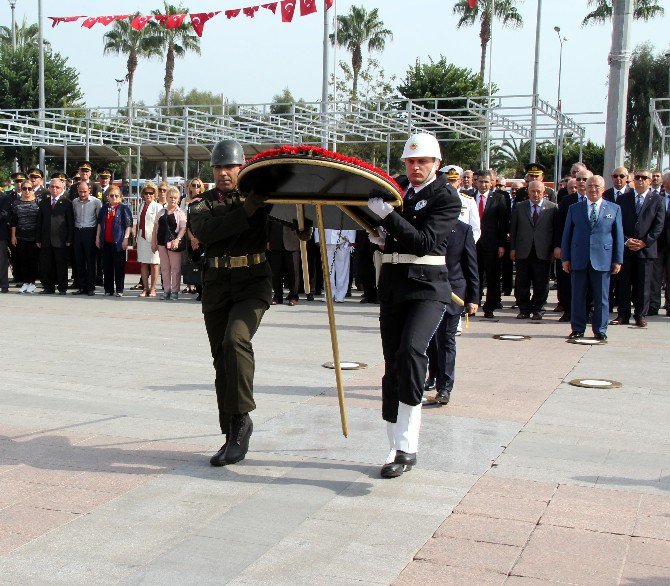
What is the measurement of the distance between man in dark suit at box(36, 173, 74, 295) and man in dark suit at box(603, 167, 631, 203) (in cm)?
915

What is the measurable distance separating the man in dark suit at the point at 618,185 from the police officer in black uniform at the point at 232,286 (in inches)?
321

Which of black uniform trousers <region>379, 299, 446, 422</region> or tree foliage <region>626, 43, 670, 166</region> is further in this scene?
tree foliage <region>626, 43, 670, 166</region>

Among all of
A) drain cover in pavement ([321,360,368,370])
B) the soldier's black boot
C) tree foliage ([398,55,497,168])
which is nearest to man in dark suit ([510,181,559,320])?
drain cover in pavement ([321,360,368,370])

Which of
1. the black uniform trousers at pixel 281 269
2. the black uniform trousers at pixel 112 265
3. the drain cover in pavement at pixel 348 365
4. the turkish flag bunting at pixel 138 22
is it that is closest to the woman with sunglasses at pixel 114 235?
the black uniform trousers at pixel 112 265

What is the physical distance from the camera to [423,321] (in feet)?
18.8

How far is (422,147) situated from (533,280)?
8291mm

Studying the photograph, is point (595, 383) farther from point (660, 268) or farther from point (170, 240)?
point (170, 240)

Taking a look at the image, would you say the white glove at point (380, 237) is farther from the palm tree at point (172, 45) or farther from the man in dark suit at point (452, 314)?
the palm tree at point (172, 45)

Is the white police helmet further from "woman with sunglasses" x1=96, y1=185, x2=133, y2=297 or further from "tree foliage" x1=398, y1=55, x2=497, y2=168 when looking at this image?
"tree foliage" x1=398, y1=55, x2=497, y2=168

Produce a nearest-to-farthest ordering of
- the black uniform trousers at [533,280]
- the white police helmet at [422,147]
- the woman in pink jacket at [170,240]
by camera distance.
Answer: the white police helmet at [422,147] → the black uniform trousers at [533,280] → the woman in pink jacket at [170,240]

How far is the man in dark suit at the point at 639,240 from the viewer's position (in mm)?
12867

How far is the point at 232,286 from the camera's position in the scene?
596 cm

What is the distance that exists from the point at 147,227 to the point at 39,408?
9.20 metres

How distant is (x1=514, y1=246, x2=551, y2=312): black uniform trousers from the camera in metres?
13.4
